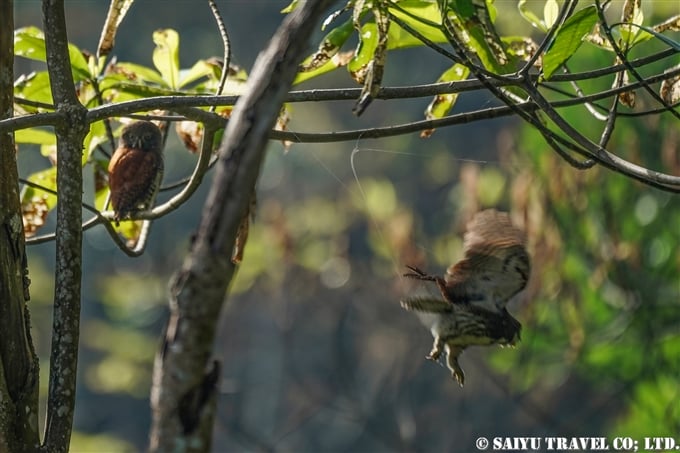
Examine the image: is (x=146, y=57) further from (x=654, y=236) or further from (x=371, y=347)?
(x=654, y=236)

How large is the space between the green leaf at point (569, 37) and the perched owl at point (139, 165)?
105 centimetres

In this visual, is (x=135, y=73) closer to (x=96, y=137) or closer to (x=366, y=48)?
(x=96, y=137)

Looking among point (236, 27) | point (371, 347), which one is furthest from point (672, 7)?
point (236, 27)

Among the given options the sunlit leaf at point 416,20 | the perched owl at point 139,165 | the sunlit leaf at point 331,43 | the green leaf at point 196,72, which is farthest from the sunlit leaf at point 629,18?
the perched owl at point 139,165

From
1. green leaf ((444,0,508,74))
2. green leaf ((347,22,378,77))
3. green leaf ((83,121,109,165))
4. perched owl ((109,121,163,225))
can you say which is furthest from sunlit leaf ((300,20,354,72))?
perched owl ((109,121,163,225))

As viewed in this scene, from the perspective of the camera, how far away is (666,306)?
3701 mm

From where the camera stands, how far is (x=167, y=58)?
1641 mm

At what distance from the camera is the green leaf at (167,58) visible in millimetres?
1640

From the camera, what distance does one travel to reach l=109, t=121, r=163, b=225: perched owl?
2045 millimetres

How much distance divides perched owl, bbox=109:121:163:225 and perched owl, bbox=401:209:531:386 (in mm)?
980

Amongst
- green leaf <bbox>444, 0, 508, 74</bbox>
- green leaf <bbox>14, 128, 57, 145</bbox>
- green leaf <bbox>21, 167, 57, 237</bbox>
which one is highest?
green leaf <bbox>444, 0, 508, 74</bbox>

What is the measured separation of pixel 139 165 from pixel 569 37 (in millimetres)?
1331

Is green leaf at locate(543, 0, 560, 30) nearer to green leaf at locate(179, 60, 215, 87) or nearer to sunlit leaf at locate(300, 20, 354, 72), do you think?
sunlit leaf at locate(300, 20, 354, 72)

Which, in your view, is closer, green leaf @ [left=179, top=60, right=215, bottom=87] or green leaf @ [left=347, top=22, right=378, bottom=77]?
green leaf @ [left=347, top=22, right=378, bottom=77]
